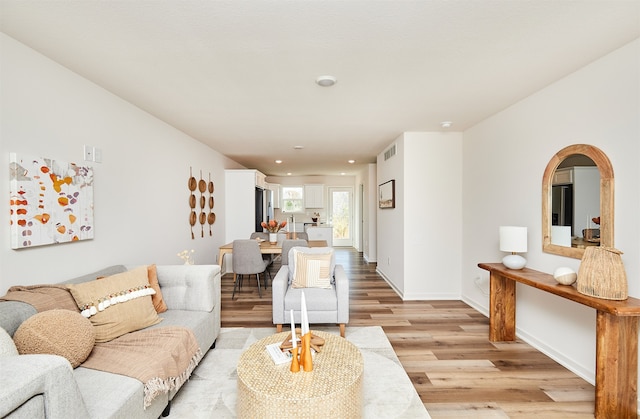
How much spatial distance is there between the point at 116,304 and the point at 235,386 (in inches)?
41.5

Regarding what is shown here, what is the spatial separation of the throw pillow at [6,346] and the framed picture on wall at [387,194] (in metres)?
4.40

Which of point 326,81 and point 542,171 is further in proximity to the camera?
point 542,171

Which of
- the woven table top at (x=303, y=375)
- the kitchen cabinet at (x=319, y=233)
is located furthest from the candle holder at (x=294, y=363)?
the kitchen cabinet at (x=319, y=233)

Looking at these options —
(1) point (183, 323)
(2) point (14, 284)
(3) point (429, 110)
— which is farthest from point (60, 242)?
(3) point (429, 110)

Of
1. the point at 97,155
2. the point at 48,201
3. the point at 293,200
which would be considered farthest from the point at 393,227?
the point at 293,200

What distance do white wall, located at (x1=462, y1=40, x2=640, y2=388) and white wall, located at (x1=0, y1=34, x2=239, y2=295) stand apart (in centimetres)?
406

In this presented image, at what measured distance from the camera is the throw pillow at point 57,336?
59.8 inches

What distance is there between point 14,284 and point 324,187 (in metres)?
8.42

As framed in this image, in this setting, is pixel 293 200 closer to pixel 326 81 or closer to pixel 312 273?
pixel 312 273

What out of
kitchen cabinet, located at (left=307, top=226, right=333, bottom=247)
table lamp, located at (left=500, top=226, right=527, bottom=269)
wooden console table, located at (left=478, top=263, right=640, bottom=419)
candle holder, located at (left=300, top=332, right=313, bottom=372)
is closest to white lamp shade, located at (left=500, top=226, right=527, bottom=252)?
table lamp, located at (left=500, top=226, right=527, bottom=269)

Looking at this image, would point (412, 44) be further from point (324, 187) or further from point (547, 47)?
point (324, 187)

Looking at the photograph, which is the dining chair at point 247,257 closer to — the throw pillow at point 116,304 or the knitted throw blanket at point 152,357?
the throw pillow at point 116,304

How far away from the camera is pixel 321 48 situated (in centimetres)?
205

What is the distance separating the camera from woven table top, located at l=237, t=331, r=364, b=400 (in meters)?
1.51
